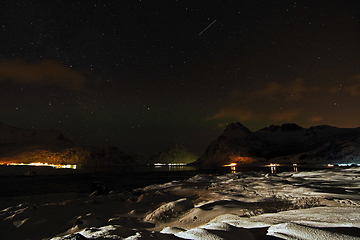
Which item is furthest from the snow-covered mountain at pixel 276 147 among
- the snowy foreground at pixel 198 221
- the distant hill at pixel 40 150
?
the snowy foreground at pixel 198 221

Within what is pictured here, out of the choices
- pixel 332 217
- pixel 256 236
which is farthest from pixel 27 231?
pixel 332 217

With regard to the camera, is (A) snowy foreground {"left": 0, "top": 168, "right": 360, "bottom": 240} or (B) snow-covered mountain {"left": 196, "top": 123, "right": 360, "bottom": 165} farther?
(B) snow-covered mountain {"left": 196, "top": 123, "right": 360, "bottom": 165}

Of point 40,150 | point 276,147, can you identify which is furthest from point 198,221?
point 276,147

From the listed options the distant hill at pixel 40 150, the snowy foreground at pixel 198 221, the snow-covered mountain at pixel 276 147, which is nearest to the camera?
the snowy foreground at pixel 198 221

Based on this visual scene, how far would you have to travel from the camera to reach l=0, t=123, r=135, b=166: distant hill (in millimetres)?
111125

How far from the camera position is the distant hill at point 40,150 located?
111125 millimetres

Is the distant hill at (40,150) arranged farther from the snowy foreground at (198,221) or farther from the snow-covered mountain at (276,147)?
the snowy foreground at (198,221)

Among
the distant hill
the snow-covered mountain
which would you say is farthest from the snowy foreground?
the snow-covered mountain

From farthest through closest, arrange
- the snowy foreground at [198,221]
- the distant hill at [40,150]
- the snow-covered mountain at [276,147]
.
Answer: the snow-covered mountain at [276,147] < the distant hill at [40,150] < the snowy foreground at [198,221]

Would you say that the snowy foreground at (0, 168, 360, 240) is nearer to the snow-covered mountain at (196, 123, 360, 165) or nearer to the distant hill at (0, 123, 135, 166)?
the distant hill at (0, 123, 135, 166)

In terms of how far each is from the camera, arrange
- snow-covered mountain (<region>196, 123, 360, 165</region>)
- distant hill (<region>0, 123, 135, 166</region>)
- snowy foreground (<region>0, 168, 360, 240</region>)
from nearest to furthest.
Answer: snowy foreground (<region>0, 168, 360, 240</region>)
distant hill (<region>0, 123, 135, 166</region>)
snow-covered mountain (<region>196, 123, 360, 165</region>)

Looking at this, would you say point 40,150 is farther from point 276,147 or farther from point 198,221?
point 276,147

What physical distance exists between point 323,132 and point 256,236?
218080 mm

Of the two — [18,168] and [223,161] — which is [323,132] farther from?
[18,168]
